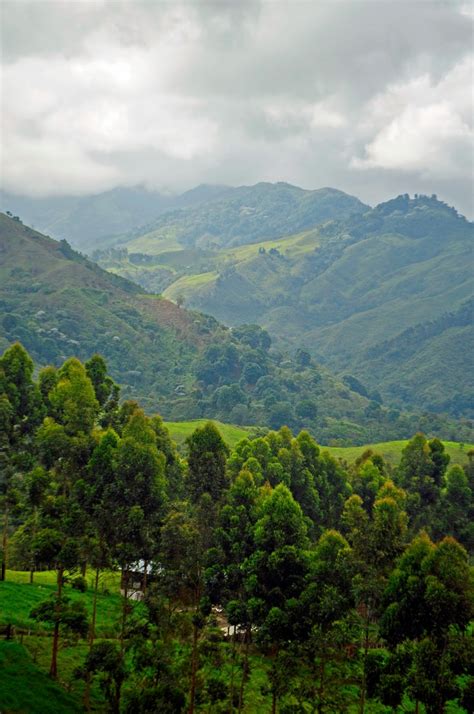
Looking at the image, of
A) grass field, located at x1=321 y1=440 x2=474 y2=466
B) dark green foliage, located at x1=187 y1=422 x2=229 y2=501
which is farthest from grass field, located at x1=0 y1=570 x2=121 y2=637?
grass field, located at x1=321 y1=440 x2=474 y2=466

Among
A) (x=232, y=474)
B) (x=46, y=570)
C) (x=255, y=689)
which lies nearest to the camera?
(x=255, y=689)

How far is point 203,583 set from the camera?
132 feet

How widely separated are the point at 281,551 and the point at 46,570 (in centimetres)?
3294

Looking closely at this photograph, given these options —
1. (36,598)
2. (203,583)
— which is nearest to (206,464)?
(203,583)

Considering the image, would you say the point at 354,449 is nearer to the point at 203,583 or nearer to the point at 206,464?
the point at 206,464

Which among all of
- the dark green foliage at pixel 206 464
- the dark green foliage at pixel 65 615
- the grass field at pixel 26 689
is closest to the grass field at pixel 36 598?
the dark green foliage at pixel 65 615

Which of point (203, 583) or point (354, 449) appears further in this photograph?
point (354, 449)

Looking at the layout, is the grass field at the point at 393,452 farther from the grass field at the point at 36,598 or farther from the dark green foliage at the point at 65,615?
the dark green foliage at the point at 65,615

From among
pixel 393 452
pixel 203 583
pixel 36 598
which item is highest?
pixel 393 452

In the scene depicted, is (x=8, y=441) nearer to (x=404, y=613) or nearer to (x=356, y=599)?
(x=356, y=599)

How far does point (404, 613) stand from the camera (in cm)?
3234

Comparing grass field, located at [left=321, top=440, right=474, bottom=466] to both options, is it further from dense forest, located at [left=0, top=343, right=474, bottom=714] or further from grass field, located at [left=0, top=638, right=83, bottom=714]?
grass field, located at [left=0, top=638, right=83, bottom=714]

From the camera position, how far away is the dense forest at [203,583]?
32156 millimetres

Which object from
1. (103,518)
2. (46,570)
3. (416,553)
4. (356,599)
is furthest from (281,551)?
(46,570)
